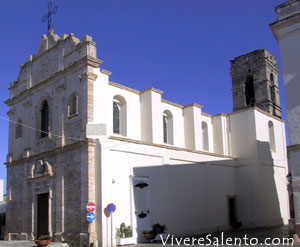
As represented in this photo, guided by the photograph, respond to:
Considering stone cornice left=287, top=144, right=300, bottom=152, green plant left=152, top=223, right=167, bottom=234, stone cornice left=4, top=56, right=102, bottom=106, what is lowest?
green plant left=152, top=223, right=167, bottom=234

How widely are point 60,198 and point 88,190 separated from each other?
96.0 inches

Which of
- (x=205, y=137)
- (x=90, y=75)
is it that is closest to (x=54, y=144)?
(x=90, y=75)

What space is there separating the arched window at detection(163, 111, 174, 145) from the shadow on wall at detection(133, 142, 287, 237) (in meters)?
2.62

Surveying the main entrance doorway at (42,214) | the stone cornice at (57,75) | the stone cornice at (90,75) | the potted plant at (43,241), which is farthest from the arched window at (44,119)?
the potted plant at (43,241)

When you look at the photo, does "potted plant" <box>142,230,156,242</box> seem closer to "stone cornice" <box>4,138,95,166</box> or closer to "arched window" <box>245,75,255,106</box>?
"stone cornice" <box>4,138,95,166</box>

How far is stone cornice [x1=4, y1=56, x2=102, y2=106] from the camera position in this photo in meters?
19.9

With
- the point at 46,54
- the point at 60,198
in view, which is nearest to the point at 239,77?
the point at 46,54

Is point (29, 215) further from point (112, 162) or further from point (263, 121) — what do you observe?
point (263, 121)

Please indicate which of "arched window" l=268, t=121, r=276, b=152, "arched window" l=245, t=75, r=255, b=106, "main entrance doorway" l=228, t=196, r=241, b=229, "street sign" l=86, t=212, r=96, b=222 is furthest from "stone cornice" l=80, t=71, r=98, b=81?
"arched window" l=245, t=75, r=255, b=106

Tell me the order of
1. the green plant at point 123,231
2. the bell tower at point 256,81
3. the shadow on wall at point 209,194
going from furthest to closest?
the bell tower at point 256,81, the shadow on wall at point 209,194, the green plant at point 123,231

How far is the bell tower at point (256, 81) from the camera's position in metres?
35.3

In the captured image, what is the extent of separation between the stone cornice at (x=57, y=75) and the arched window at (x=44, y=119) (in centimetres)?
123

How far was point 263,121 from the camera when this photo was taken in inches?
1083

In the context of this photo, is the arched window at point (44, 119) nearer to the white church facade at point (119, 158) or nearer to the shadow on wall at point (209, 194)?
the white church facade at point (119, 158)
